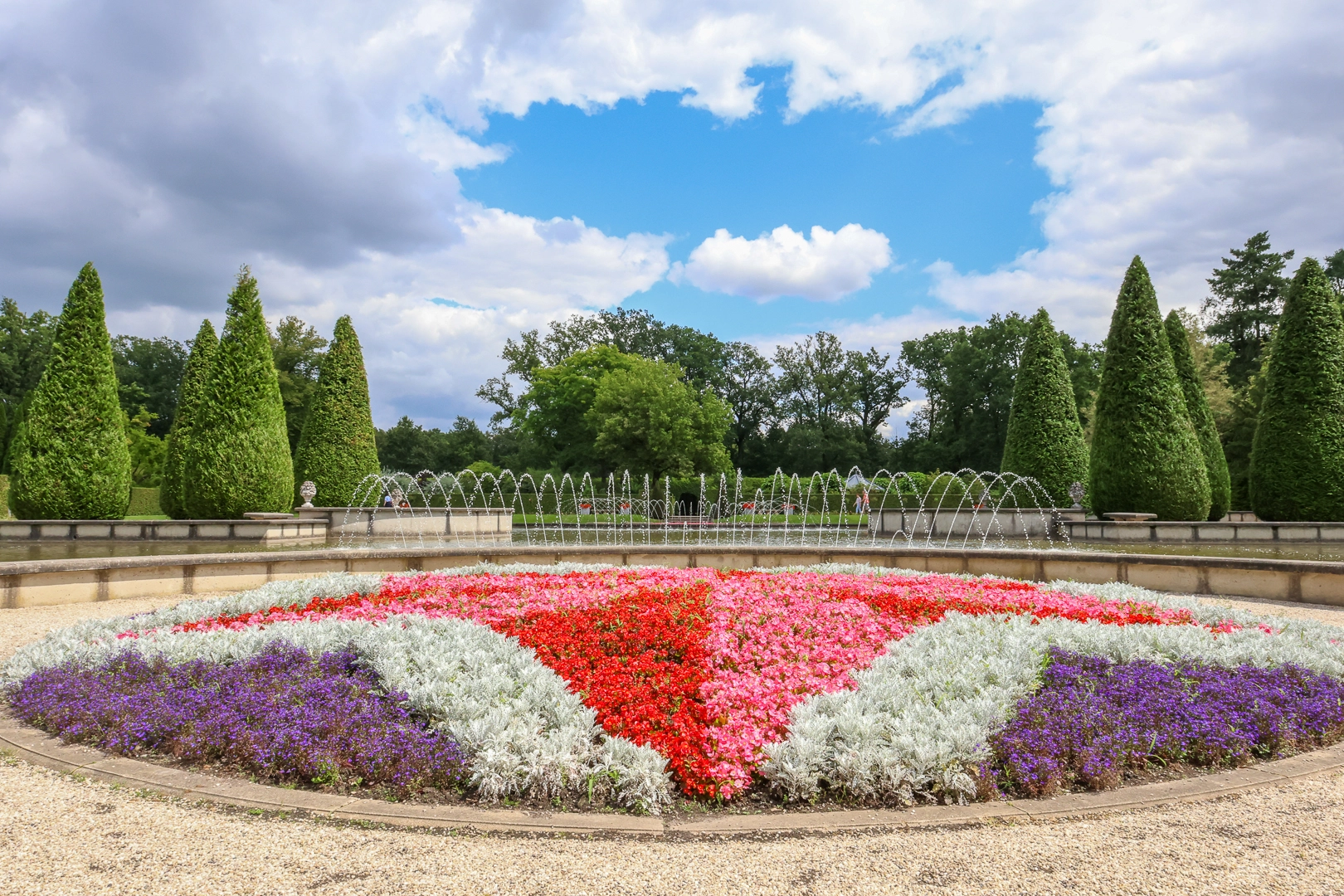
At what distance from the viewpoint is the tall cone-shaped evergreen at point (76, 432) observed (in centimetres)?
1634

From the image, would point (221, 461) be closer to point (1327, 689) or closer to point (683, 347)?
point (1327, 689)

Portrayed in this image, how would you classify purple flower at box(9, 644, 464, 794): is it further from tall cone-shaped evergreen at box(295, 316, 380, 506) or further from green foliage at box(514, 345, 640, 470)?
green foliage at box(514, 345, 640, 470)

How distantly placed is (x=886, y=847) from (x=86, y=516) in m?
19.8

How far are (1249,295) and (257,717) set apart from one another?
54.0m

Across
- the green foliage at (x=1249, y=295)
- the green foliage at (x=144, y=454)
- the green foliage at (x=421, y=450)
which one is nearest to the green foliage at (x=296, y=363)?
the green foliage at (x=144, y=454)

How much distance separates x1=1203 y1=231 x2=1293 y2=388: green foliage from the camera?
41.8 m

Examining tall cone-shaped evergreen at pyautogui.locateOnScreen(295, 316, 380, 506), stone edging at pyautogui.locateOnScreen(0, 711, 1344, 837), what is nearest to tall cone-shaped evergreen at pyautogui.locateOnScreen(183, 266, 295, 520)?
tall cone-shaped evergreen at pyautogui.locateOnScreen(295, 316, 380, 506)

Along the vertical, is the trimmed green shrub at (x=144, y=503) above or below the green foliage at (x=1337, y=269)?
below

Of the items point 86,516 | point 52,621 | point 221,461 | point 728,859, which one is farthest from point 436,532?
point 728,859

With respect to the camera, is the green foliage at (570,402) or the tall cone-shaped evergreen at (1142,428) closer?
the tall cone-shaped evergreen at (1142,428)

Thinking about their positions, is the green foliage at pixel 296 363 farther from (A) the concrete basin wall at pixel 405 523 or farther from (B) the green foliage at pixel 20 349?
(A) the concrete basin wall at pixel 405 523

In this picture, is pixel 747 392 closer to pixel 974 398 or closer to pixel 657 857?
pixel 974 398

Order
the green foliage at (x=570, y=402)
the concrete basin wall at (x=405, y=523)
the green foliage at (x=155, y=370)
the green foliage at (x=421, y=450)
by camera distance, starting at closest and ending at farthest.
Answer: the concrete basin wall at (x=405, y=523)
the green foliage at (x=570, y=402)
the green foliage at (x=155, y=370)
the green foliage at (x=421, y=450)

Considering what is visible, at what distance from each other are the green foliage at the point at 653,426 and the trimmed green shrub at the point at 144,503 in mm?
17446
